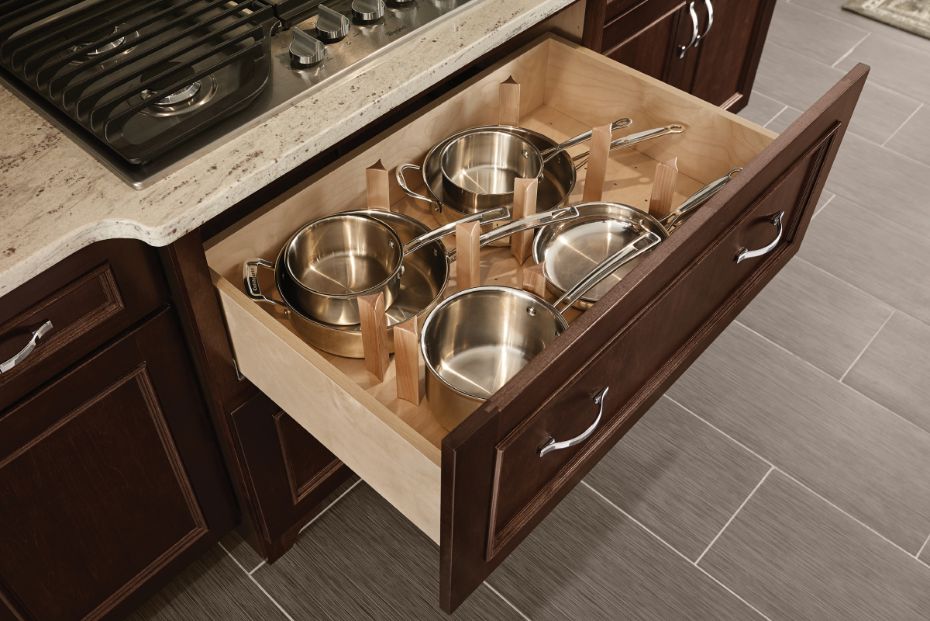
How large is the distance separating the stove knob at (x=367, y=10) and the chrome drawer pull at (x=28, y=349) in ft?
1.67

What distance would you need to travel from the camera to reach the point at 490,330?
3.33ft

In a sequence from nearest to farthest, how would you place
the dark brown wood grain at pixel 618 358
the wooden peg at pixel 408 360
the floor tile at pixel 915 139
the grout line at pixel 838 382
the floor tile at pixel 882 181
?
the dark brown wood grain at pixel 618 358 < the wooden peg at pixel 408 360 < the grout line at pixel 838 382 < the floor tile at pixel 882 181 < the floor tile at pixel 915 139

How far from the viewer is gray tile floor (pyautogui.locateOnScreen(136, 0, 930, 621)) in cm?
135

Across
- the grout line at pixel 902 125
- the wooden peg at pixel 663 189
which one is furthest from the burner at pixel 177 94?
the grout line at pixel 902 125

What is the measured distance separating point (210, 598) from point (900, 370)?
1.33 metres

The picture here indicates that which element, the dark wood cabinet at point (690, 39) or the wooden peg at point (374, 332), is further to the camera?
the dark wood cabinet at point (690, 39)

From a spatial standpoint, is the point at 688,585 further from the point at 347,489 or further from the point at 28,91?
the point at 28,91

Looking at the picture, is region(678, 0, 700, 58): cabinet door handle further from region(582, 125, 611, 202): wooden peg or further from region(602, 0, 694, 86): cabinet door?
region(582, 125, 611, 202): wooden peg

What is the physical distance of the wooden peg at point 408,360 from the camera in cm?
86

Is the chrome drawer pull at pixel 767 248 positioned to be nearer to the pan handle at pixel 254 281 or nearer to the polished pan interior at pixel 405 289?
the polished pan interior at pixel 405 289

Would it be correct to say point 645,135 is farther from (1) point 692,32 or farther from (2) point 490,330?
(1) point 692,32

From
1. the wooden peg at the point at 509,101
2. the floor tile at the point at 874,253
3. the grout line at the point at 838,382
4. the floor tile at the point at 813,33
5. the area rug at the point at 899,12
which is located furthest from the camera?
the area rug at the point at 899,12

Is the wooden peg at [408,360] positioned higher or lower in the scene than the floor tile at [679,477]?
higher

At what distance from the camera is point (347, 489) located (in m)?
1.49
